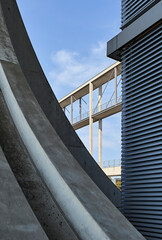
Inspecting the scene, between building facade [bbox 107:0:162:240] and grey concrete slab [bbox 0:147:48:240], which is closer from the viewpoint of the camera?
grey concrete slab [bbox 0:147:48:240]

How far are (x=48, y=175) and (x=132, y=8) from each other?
4351 millimetres

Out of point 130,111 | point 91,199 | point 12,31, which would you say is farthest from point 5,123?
point 12,31

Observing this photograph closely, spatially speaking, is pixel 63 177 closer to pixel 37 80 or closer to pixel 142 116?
pixel 142 116

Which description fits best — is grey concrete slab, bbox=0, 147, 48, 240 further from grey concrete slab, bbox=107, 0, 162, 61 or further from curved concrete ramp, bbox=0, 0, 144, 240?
grey concrete slab, bbox=107, 0, 162, 61

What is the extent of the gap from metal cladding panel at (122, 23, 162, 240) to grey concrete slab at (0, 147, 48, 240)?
2853 mm

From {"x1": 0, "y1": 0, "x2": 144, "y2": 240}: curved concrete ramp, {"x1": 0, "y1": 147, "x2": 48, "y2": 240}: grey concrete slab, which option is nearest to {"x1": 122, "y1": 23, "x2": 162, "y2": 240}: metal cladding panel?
{"x1": 0, "y1": 0, "x2": 144, "y2": 240}: curved concrete ramp

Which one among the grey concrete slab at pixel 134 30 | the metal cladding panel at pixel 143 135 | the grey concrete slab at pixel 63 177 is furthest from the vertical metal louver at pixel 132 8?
the grey concrete slab at pixel 63 177

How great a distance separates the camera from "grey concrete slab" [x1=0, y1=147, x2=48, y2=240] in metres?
2.10

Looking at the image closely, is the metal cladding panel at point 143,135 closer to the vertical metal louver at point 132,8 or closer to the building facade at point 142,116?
the building facade at point 142,116

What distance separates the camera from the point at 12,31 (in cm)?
709

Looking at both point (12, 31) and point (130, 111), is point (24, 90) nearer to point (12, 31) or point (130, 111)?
point (130, 111)

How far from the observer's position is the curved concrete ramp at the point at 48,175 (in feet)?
8.82

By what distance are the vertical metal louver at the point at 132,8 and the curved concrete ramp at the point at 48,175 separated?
267 centimetres

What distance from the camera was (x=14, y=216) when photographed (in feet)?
7.38
